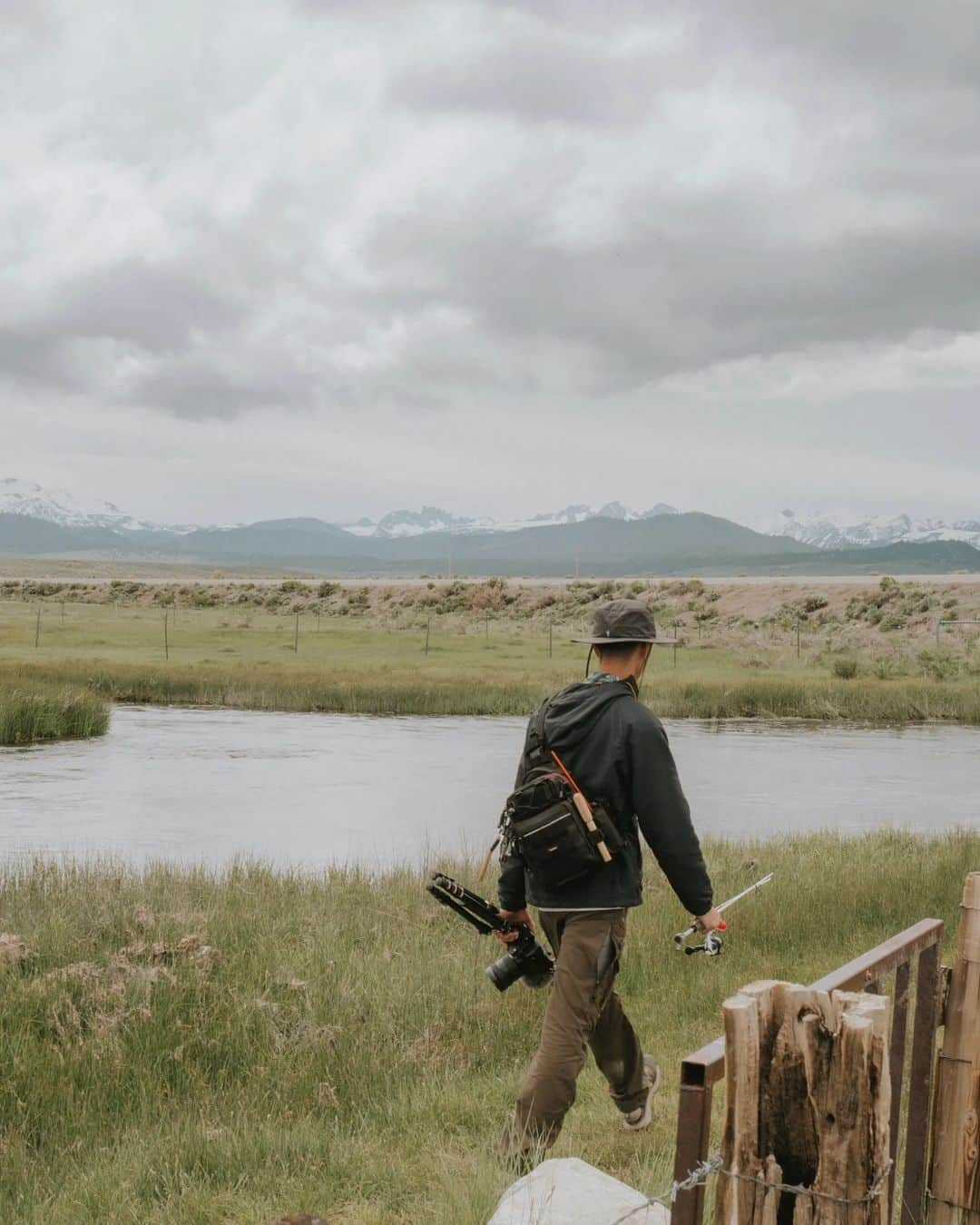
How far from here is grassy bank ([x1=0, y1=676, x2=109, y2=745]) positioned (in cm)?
2850

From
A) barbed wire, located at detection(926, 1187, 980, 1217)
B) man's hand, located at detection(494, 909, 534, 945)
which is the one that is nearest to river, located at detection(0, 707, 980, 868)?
man's hand, located at detection(494, 909, 534, 945)

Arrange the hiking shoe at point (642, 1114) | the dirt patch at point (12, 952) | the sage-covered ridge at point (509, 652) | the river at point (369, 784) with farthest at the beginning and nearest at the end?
the sage-covered ridge at point (509, 652) < the river at point (369, 784) < the dirt patch at point (12, 952) < the hiking shoe at point (642, 1114)

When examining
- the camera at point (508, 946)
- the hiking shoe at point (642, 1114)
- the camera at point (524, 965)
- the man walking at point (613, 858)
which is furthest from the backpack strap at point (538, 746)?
the hiking shoe at point (642, 1114)

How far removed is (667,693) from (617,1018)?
30942mm

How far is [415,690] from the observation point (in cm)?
3641

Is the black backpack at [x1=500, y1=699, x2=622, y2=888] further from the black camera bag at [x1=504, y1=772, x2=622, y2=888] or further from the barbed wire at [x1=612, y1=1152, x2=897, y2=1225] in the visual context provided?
the barbed wire at [x1=612, y1=1152, x2=897, y2=1225]

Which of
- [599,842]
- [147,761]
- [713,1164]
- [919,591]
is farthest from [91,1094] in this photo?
[919,591]

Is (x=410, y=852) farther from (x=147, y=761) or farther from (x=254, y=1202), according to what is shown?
(x=254, y=1202)

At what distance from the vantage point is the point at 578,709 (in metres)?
5.31

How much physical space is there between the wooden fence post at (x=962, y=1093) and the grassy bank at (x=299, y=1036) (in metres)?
1.69

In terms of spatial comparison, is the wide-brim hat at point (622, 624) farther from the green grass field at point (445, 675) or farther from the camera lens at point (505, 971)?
the green grass field at point (445, 675)

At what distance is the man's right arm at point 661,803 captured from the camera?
5203 mm

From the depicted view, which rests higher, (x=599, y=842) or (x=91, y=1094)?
(x=599, y=842)

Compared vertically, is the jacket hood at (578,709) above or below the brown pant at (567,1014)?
above
